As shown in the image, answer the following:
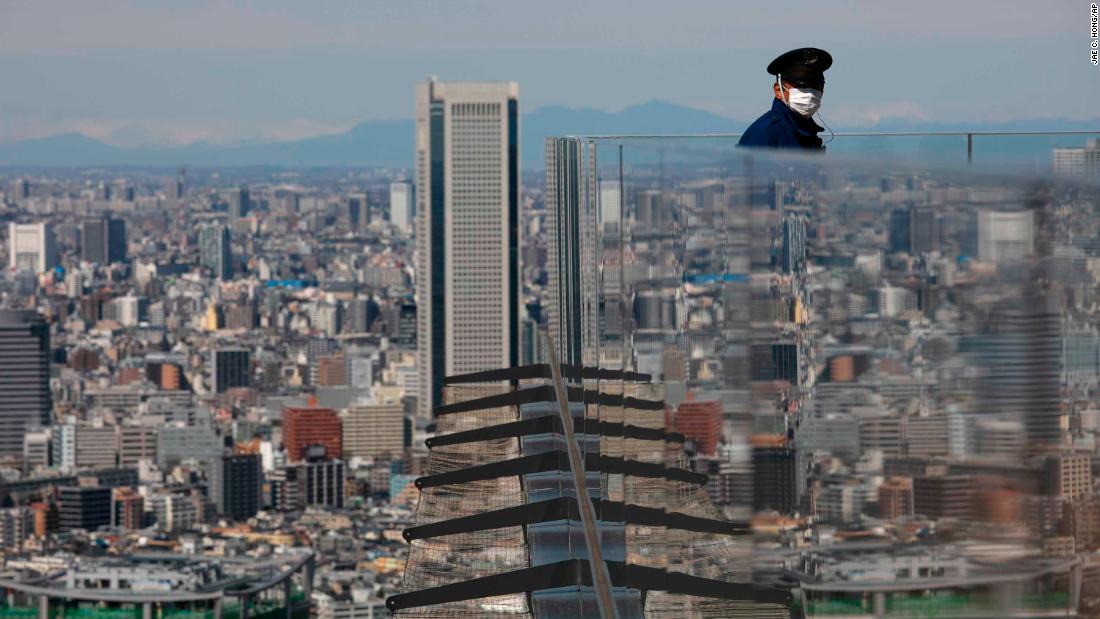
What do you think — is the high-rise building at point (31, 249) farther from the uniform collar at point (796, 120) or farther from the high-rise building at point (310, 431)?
the uniform collar at point (796, 120)

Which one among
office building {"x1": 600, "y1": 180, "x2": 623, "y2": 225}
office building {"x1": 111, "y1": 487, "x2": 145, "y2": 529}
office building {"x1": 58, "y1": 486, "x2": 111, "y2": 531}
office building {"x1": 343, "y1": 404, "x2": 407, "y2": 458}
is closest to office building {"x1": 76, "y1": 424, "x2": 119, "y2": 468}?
office building {"x1": 58, "y1": 486, "x2": 111, "y2": 531}

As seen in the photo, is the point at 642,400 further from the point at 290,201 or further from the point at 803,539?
the point at 290,201

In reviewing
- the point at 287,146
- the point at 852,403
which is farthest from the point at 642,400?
the point at 287,146

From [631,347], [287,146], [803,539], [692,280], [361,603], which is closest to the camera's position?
[803,539]

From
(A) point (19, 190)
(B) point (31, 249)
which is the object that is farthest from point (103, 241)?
(A) point (19, 190)

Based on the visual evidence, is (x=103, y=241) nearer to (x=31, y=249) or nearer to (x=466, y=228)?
(x=31, y=249)

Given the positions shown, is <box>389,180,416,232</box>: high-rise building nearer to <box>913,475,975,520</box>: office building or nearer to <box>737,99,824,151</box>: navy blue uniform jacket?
<box>737,99,824,151</box>: navy blue uniform jacket

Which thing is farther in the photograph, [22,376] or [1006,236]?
[22,376]
